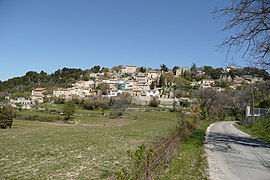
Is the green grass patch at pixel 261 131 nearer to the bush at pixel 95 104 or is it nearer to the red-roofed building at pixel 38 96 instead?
the bush at pixel 95 104

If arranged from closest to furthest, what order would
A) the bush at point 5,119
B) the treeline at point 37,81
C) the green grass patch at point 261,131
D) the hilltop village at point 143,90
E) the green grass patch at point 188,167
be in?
1. the green grass patch at point 188,167
2. the green grass patch at point 261,131
3. the bush at point 5,119
4. the hilltop village at point 143,90
5. the treeline at point 37,81

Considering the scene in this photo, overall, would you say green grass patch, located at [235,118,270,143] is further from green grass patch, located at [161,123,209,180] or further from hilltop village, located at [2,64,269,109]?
hilltop village, located at [2,64,269,109]

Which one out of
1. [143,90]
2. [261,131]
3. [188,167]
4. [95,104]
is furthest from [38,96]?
[188,167]

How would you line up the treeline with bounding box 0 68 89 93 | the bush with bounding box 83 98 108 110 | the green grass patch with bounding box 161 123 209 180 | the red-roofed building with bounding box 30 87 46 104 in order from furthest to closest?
1. the treeline with bounding box 0 68 89 93
2. the red-roofed building with bounding box 30 87 46 104
3. the bush with bounding box 83 98 108 110
4. the green grass patch with bounding box 161 123 209 180

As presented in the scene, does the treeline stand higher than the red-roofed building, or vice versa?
the treeline

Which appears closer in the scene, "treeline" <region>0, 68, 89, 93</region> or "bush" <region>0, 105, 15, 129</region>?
"bush" <region>0, 105, 15, 129</region>

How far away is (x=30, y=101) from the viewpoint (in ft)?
367

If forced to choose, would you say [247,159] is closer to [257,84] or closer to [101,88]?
[257,84]

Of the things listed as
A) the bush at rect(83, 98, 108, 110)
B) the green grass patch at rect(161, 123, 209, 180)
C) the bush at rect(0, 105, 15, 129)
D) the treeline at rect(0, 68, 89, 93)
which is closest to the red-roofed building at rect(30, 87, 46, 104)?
the treeline at rect(0, 68, 89, 93)

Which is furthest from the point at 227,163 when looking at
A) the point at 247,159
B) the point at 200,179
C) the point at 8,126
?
the point at 8,126

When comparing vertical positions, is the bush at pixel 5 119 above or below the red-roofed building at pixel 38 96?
below

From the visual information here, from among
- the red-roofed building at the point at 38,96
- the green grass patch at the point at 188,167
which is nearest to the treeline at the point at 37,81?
the red-roofed building at the point at 38,96

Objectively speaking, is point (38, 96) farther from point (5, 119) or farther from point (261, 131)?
point (261, 131)

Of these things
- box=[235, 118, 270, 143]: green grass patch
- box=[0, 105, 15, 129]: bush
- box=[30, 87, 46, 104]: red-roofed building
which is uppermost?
box=[30, 87, 46, 104]: red-roofed building
